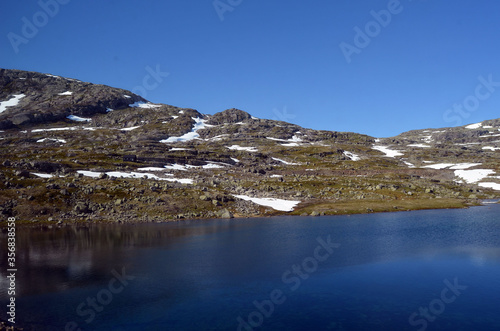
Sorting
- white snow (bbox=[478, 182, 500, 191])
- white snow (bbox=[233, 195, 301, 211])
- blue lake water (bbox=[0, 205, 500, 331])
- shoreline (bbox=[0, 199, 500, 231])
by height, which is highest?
white snow (bbox=[478, 182, 500, 191])

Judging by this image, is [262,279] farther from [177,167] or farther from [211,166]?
[211,166]

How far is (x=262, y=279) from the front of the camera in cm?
3856

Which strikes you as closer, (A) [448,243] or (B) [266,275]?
(B) [266,275]

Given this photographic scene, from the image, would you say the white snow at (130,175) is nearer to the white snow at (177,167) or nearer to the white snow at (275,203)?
the white snow at (177,167)

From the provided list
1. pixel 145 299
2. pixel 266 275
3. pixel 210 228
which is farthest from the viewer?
pixel 210 228

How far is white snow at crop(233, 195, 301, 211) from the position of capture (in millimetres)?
94875

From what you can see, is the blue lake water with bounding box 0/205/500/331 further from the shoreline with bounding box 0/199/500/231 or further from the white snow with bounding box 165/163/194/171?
the white snow with bounding box 165/163/194/171

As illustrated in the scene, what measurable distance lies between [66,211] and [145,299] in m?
60.3

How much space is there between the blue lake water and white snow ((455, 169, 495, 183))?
321 feet

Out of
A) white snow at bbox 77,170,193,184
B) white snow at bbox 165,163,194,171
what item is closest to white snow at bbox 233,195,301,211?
white snow at bbox 77,170,193,184

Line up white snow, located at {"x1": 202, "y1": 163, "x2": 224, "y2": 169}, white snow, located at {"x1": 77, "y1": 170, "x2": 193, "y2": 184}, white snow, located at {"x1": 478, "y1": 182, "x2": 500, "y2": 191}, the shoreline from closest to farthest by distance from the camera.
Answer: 1. the shoreline
2. white snow, located at {"x1": 77, "y1": 170, "x2": 193, "y2": 184}
3. white snow, located at {"x1": 478, "y1": 182, "x2": 500, "y2": 191}
4. white snow, located at {"x1": 202, "y1": 163, "x2": 224, "y2": 169}

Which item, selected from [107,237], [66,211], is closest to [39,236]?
[107,237]

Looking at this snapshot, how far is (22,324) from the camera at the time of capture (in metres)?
27.9

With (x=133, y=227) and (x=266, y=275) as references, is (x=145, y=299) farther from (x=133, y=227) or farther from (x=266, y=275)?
(x=133, y=227)
